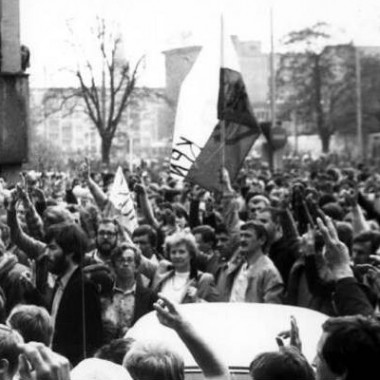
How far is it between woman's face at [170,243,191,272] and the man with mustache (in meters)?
0.37

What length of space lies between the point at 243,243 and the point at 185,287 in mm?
560

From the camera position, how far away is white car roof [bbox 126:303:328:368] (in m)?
4.59

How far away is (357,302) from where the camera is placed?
188 inches

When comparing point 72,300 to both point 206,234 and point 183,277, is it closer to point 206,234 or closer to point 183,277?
point 183,277

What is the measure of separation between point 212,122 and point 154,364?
23.0 ft

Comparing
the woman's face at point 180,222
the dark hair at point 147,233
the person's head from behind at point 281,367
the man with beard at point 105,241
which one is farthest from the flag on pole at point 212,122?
the person's head from behind at point 281,367

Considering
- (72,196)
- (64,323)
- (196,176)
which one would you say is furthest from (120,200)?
(64,323)

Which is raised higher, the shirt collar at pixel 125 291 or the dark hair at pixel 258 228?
the dark hair at pixel 258 228

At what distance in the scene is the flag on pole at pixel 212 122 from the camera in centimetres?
1050

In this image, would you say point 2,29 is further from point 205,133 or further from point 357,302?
point 357,302

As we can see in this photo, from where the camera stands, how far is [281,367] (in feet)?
11.7

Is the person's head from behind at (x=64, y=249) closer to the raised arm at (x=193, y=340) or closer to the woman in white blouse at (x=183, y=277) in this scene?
the woman in white blouse at (x=183, y=277)

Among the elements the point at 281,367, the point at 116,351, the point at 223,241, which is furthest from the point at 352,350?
the point at 223,241

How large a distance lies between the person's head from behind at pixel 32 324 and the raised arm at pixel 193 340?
2.98 feet
